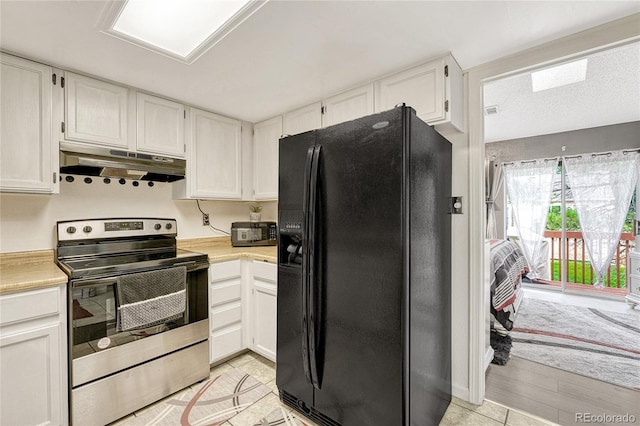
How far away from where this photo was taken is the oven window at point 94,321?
1.64 m

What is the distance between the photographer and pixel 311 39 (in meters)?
1.63

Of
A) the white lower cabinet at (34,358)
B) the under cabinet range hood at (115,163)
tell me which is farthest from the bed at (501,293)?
the white lower cabinet at (34,358)

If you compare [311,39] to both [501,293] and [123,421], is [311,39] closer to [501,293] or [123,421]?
[123,421]

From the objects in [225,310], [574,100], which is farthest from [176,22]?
[574,100]

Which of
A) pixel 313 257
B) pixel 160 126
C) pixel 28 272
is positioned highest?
pixel 160 126

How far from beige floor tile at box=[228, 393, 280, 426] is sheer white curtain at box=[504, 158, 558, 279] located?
4.97 m

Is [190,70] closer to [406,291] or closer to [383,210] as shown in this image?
[383,210]

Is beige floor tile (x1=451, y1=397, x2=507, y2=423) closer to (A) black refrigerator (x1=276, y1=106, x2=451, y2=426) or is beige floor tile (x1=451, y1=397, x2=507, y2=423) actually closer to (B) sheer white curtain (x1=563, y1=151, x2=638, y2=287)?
(A) black refrigerator (x1=276, y1=106, x2=451, y2=426)

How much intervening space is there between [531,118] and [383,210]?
3.73 meters

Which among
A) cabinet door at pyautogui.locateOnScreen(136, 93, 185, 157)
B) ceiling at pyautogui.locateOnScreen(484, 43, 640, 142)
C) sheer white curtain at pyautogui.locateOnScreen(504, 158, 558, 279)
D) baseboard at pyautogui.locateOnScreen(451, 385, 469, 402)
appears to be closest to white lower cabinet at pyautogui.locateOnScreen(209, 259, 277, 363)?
cabinet door at pyautogui.locateOnScreen(136, 93, 185, 157)

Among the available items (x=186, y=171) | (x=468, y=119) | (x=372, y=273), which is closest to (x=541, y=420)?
(x=372, y=273)

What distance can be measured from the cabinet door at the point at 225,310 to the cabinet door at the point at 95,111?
3.97 feet

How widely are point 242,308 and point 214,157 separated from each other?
1.40 metres

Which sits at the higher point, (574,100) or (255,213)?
(574,100)
